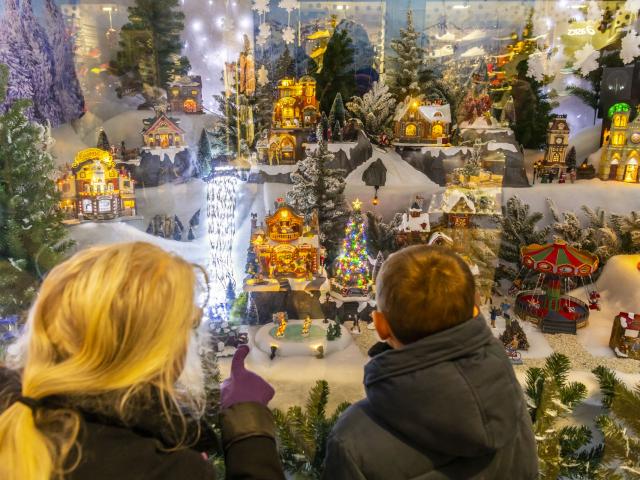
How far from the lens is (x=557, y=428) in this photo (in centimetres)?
181

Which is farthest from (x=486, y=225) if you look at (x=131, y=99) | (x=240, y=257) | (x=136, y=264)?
(x=136, y=264)

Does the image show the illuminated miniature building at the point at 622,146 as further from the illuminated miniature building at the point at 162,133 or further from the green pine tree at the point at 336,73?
the illuminated miniature building at the point at 162,133

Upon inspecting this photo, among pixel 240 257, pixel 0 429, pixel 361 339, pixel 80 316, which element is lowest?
pixel 361 339

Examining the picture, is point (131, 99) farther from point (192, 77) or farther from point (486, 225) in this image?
point (486, 225)

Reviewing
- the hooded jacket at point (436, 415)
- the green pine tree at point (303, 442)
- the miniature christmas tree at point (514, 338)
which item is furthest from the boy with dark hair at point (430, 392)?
the miniature christmas tree at point (514, 338)

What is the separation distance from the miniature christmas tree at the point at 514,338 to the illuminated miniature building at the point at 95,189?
2.20m

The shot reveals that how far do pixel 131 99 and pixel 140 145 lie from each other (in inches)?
9.5

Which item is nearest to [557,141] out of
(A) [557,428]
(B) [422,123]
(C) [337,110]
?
(B) [422,123]

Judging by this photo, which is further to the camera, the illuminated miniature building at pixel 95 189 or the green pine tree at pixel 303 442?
the illuminated miniature building at pixel 95 189

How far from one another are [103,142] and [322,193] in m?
1.23

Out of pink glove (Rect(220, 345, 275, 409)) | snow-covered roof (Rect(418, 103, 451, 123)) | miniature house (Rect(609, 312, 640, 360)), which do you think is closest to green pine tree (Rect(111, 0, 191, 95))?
snow-covered roof (Rect(418, 103, 451, 123))

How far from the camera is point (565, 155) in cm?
339

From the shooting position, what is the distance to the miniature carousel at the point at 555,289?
329 centimetres

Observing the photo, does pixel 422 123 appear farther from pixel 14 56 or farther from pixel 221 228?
pixel 14 56
